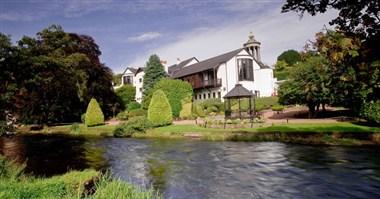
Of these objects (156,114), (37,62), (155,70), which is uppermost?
(155,70)

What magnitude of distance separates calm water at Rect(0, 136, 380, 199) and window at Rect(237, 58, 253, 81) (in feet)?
119

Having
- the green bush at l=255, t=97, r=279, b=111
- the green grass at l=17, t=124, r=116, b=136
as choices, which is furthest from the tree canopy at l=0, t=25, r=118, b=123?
the green bush at l=255, t=97, r=279, b=111

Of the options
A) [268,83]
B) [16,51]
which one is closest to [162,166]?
[16,51]

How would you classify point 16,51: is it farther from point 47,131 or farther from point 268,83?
point 268,83

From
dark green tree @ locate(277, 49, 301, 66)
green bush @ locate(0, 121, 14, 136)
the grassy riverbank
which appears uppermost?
dark green tree @ locate(277, 49, 301, 66)

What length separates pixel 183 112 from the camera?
46.9 m

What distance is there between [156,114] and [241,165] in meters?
22.8

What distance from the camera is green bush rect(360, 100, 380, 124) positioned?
25.2 metres

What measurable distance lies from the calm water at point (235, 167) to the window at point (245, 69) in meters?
36.1

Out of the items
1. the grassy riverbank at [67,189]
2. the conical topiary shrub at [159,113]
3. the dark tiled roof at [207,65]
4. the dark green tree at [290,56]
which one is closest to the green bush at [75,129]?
the conical topiary shrub at [159,113]

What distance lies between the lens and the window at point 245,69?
5994 centimetres

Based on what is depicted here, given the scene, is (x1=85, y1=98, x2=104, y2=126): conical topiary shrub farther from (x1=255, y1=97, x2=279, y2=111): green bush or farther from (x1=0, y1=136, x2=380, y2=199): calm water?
(x1=255, y1=97, x2=279, y2=111): green bush

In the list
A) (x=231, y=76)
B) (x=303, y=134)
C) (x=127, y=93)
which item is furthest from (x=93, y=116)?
(x=127, y=93)

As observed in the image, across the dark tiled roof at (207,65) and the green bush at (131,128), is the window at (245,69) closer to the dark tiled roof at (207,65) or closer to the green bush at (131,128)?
the dark tiled roof at (207,65)
